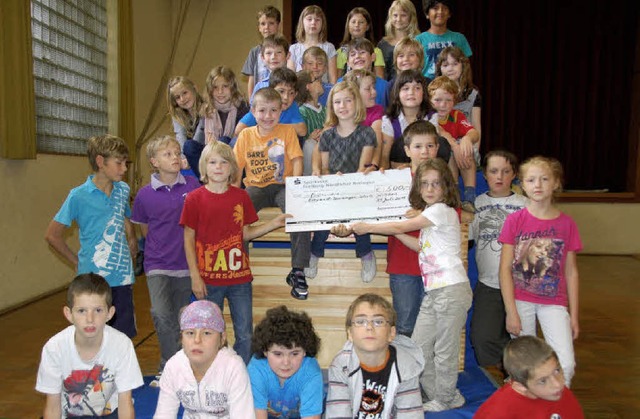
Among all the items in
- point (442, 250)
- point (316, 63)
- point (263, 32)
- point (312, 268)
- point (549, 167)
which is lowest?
point (312, 268)

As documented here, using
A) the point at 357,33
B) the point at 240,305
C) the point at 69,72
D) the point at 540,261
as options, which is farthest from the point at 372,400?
the point at 69,72

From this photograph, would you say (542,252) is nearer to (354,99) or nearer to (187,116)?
(354,99)

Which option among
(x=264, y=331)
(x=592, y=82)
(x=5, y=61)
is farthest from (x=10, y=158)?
(x=592, y=82)

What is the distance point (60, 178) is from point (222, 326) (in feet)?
15.2

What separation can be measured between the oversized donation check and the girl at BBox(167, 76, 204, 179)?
1101mm

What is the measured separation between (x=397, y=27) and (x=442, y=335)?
→ 3.35 m

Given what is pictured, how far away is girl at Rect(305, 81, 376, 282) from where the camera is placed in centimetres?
358

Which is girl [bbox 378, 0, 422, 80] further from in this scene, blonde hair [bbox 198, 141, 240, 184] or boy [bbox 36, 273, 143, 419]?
boy [bbox 36, 273, 143, 419]

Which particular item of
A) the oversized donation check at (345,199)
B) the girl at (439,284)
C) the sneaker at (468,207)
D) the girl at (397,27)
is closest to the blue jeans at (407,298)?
the girl at (439,284)

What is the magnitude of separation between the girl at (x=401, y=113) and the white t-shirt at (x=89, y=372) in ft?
7.07

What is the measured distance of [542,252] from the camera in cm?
283

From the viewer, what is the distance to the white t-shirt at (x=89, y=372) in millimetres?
2342

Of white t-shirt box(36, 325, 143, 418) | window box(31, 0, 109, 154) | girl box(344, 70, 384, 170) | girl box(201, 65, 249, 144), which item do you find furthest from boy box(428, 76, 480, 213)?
window box(31, 0, 109, 154)

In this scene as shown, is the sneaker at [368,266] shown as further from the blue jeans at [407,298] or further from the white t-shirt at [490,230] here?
the white t-shirt at [490,230]
